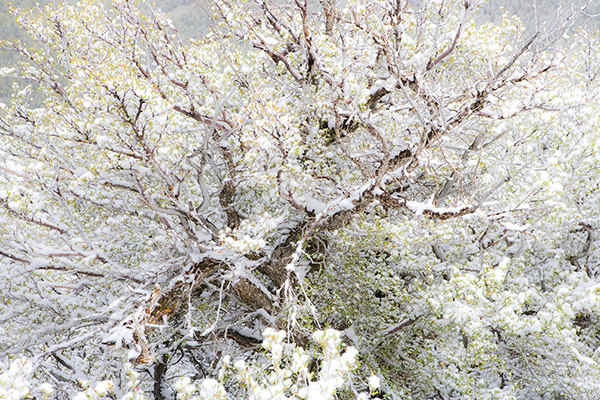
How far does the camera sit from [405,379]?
8.97 meters

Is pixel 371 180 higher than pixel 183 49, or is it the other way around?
pixel 183 49

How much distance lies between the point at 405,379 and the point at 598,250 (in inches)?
233

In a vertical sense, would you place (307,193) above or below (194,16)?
below

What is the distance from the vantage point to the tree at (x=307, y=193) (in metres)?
5.59

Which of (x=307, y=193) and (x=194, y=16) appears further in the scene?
(x=194, y=16)

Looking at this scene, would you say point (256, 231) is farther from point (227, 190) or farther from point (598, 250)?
point (598, 250)

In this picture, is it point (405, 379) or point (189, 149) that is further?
point (405, 379)

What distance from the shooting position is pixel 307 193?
288 inches

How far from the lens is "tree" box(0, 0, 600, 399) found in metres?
5.59

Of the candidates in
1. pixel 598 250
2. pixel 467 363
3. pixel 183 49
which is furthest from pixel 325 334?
pixel 598 250

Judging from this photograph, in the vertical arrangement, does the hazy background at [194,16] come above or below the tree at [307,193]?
above

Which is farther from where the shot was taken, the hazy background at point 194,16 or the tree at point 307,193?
the hazy background at point 194,16

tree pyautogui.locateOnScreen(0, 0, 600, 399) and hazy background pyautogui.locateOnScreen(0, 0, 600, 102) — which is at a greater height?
hazy background pyautogui.locateOnScreen(0, 0, 600, 102)

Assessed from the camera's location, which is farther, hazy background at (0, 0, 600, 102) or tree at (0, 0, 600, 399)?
hazy background at (0, 0, 600, 102)
